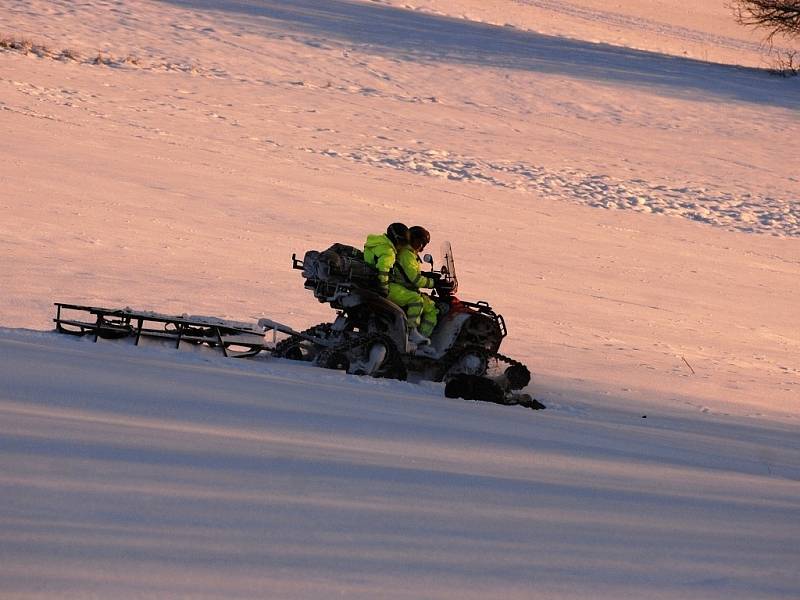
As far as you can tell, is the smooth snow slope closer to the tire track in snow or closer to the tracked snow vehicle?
the tracked snow vehicle

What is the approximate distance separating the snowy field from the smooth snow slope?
0.02m

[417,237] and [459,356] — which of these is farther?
[459,356]

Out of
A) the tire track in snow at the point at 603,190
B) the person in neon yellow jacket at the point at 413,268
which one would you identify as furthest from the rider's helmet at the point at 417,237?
the tire track in snow at the point at 603,190

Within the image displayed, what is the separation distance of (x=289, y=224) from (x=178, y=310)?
6.15 m

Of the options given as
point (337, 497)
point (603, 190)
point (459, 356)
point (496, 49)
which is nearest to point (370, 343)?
point (459, 356)

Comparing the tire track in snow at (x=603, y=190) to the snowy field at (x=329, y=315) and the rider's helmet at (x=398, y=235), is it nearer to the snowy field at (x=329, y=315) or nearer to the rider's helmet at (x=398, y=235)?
the snowy field at (x=329, y=315)

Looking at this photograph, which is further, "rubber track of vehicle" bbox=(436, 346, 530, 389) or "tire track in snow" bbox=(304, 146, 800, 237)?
"tire track in snow" bbox=(304, 146, 800, 237)

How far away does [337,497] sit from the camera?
17.1 feet

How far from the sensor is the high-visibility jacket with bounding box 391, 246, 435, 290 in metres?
9.09

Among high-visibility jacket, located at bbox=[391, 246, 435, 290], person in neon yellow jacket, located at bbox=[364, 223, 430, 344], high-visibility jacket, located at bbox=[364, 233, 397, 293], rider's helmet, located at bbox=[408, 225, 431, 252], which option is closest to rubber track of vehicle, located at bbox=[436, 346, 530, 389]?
person in neon yellow jacket, located at bbox=[364, 223, 430, 344]

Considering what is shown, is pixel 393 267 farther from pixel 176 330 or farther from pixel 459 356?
pixel 176 330

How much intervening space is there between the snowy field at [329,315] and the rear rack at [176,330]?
12.2 inches

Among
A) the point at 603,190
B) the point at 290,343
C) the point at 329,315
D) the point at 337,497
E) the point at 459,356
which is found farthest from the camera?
the point at 603,190

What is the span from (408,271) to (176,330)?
166 cm
